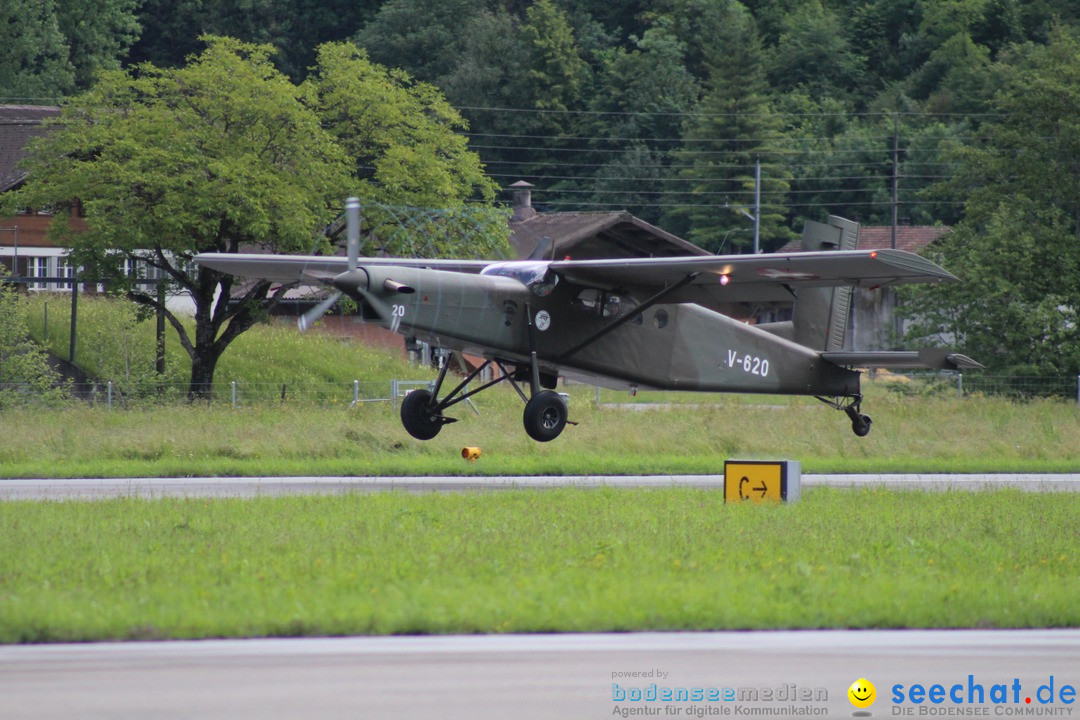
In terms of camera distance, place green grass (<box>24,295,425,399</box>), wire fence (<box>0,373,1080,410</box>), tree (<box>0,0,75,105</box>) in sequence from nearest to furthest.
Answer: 1. wire fence (<box>0,373,1080,410</box>)
2. green grass (<box>24,295,425,399</box>)
3. tree (<box>0,0,75,105</box>)

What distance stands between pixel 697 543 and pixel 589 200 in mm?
73476

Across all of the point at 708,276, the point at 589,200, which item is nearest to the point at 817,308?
the point at 708,276

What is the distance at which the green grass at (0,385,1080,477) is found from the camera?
24.2 metres

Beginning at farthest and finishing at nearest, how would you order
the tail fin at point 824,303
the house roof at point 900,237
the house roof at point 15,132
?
the house roof at point 900,237 < the house roof at point 15,132 < the tail fin at point 824,303

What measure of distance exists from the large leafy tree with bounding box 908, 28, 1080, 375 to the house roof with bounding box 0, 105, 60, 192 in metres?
35.4

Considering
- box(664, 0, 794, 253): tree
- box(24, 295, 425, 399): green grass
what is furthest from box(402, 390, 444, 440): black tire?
box(664, 0, 794, 253): tree

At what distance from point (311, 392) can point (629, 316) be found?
16.4 m

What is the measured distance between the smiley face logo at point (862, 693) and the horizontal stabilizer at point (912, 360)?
46.4 ft

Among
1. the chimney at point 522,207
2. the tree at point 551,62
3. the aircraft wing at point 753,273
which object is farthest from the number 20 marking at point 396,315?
the tree at point 551,62

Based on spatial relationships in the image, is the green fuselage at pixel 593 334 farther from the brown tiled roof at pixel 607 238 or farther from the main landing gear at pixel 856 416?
the brown tiled roof at pixel 607 238

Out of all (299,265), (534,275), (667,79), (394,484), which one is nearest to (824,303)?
(534,275)

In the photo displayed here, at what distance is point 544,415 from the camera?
66.4 feet

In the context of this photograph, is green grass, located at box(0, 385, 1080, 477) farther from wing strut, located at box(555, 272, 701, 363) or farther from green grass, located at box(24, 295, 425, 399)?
green grass, located at box(24, 295, 425, 399)

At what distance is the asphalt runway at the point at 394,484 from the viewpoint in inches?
758
